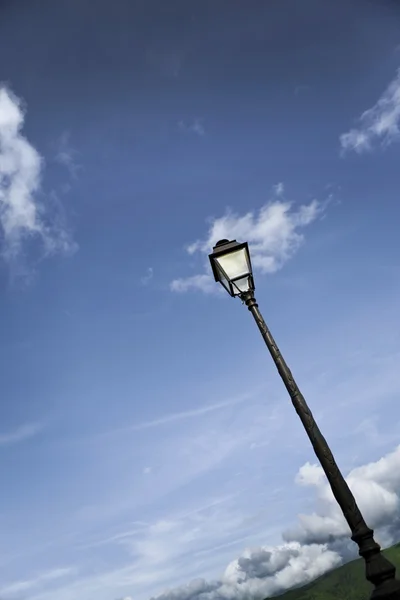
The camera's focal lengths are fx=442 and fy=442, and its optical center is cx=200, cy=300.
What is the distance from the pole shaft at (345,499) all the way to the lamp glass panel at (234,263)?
1.21m

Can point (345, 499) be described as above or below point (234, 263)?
below

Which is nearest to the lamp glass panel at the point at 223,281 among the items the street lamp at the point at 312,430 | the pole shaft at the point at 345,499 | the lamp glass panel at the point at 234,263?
the street lamp at the point at 312,430

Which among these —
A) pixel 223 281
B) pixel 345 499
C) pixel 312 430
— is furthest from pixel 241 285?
pixel 345 499

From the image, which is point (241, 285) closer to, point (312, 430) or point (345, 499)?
point (312, 430)

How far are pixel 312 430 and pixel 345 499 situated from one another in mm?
1049

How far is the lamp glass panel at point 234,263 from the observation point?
8297 mm

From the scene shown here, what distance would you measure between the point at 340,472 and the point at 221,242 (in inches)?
186

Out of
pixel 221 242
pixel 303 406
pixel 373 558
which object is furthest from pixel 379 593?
pixel 221 242

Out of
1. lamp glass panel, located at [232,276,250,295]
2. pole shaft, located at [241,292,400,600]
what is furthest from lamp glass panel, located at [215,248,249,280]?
pole shaft, located at [241,292,400,600]

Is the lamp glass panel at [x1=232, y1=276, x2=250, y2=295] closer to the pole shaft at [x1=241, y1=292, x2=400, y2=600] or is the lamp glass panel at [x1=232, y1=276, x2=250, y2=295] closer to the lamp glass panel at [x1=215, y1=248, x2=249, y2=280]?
the lamp glass panel at [x1=215, y1=248, x2=249, y2=280]

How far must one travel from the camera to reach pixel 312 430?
263 inches

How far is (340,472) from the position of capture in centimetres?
621

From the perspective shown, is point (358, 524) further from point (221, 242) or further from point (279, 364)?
point (221, 242)

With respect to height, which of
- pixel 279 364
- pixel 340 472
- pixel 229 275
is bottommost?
pixel 340 472
